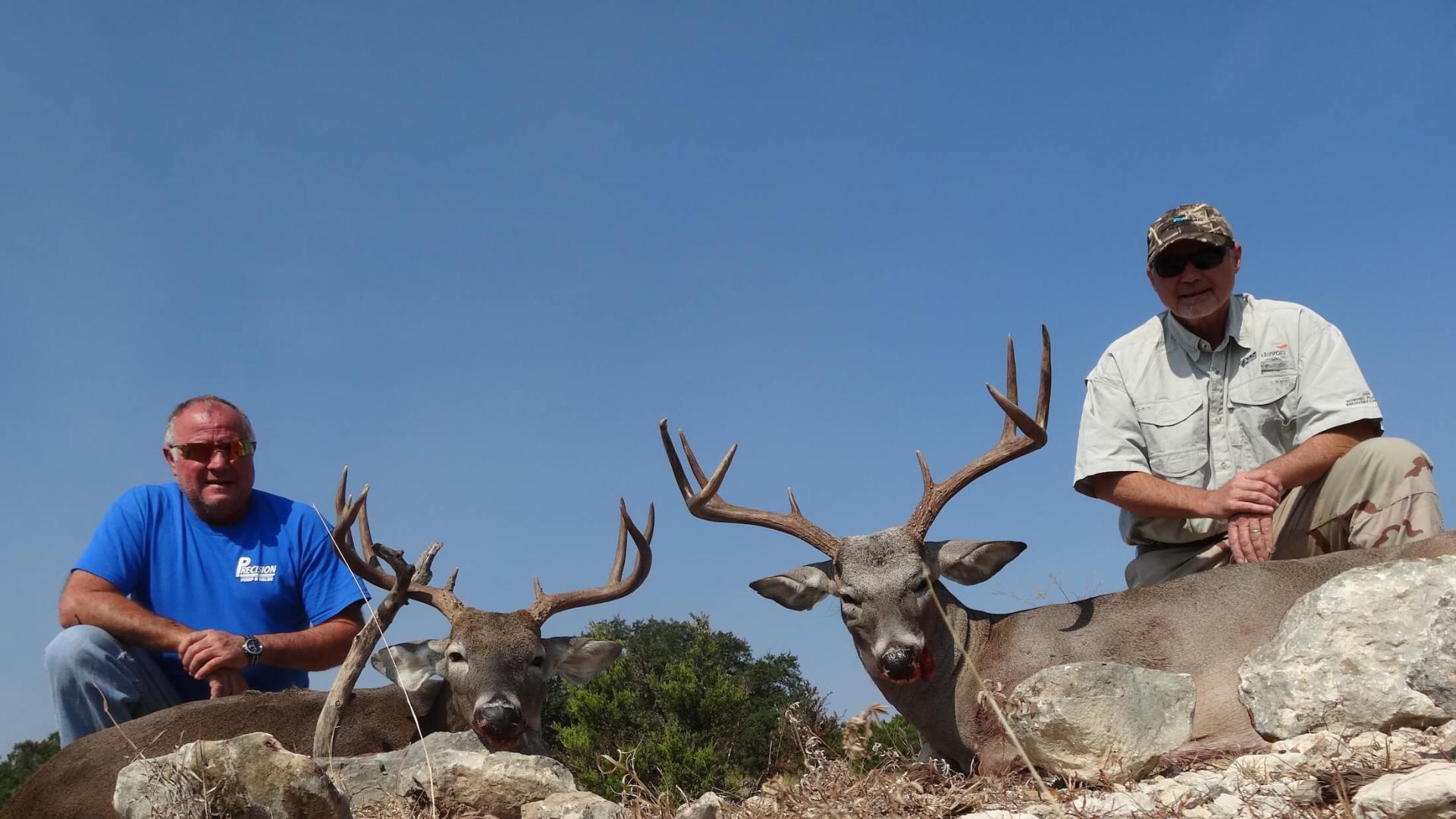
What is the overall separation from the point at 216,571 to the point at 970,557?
4356mm

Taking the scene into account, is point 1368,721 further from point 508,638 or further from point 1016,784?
point 508,638

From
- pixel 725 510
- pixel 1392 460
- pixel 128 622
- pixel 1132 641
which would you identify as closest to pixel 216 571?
pixel 128 622

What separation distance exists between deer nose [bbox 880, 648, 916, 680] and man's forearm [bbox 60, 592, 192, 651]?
3.81 meters

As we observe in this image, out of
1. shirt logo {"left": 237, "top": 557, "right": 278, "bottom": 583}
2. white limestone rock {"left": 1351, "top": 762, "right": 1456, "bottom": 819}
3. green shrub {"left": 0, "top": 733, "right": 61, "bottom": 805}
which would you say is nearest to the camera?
white limestone rock {"left": 1351, "top": 762, "right": 1456, "bottom": 819}

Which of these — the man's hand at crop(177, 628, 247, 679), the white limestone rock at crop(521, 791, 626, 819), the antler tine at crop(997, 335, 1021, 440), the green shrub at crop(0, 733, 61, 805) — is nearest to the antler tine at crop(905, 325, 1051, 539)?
the antler tine at crop(997, 335, 1021, 440)

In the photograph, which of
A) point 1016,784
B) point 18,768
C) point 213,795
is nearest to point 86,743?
point 213,795

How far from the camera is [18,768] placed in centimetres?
2516

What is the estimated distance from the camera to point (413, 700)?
6.86 m

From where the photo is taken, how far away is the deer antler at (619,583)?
7.27 metres

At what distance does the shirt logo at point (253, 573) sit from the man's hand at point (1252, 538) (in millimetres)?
5261

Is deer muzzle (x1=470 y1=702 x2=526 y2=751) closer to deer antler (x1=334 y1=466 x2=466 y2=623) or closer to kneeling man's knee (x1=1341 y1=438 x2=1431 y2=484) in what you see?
deer antler (x1=334 y1=466 x2=466 y2=623)

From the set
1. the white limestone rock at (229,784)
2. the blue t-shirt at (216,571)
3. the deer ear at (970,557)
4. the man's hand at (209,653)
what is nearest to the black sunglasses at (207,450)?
the blue t-shirt at (216,571)

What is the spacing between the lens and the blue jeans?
21.9ft

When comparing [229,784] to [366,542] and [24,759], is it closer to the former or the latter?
[366,542]
